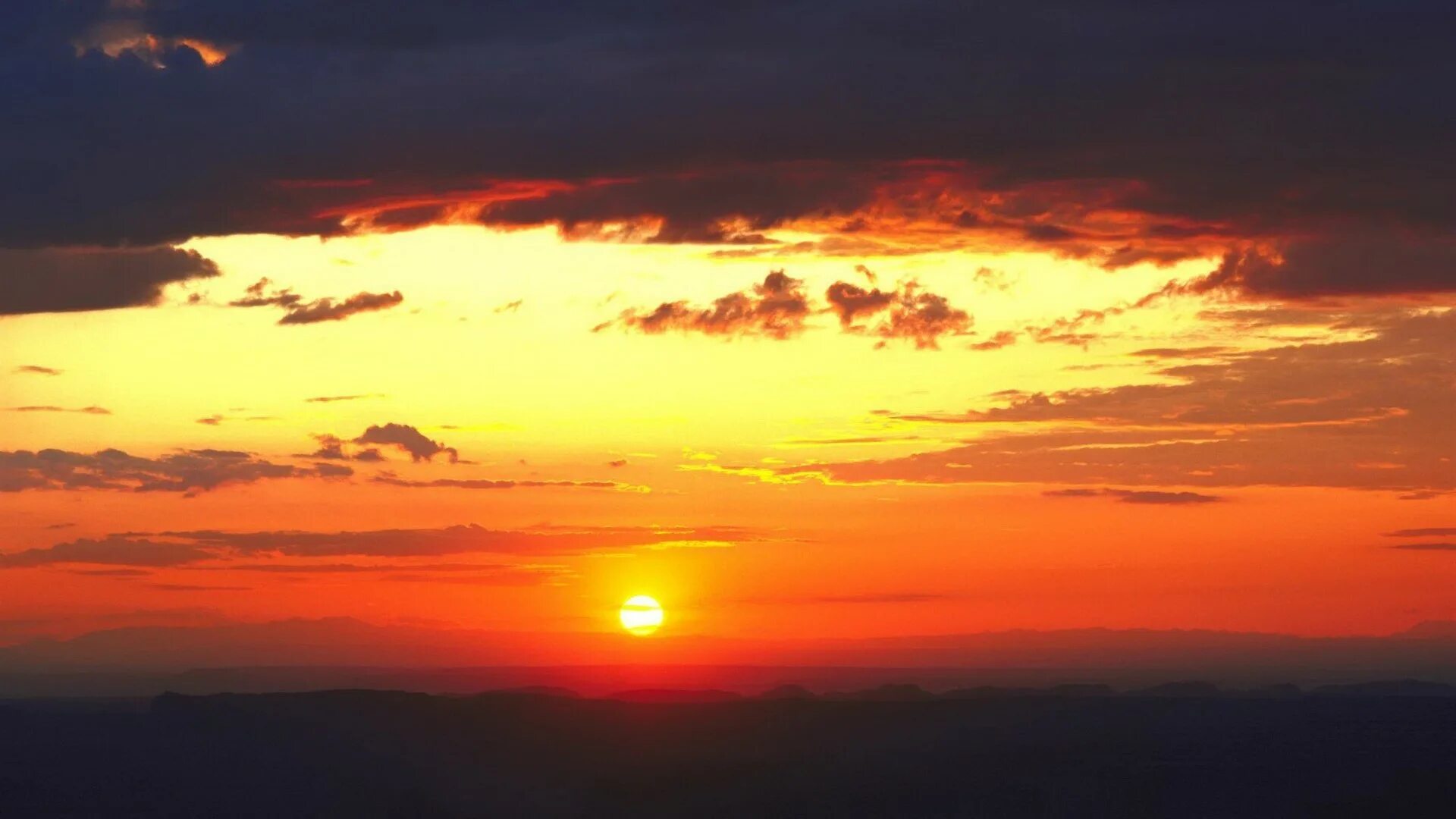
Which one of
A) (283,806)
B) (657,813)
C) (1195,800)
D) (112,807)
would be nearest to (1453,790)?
(1195,800)

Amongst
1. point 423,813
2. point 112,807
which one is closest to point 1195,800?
point 423,813

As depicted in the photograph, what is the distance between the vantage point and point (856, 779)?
199375mm

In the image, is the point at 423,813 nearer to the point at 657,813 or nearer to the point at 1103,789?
the point at 657,813

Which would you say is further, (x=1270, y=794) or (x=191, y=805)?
(x=191, y=805)

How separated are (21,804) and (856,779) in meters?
84.6

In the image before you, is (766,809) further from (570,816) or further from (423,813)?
(423,813)

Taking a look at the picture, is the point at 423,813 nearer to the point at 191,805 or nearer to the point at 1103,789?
the point at 191,805

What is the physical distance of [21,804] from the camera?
633 feet

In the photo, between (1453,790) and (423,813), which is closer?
A: (1453,790)

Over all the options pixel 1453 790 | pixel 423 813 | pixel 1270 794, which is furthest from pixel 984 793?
pixel 423 813

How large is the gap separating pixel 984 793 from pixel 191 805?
81.5 m

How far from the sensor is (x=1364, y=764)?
18438 centimetres

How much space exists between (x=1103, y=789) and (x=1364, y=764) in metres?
25.7

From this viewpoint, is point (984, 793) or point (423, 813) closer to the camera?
point (984, 793)
